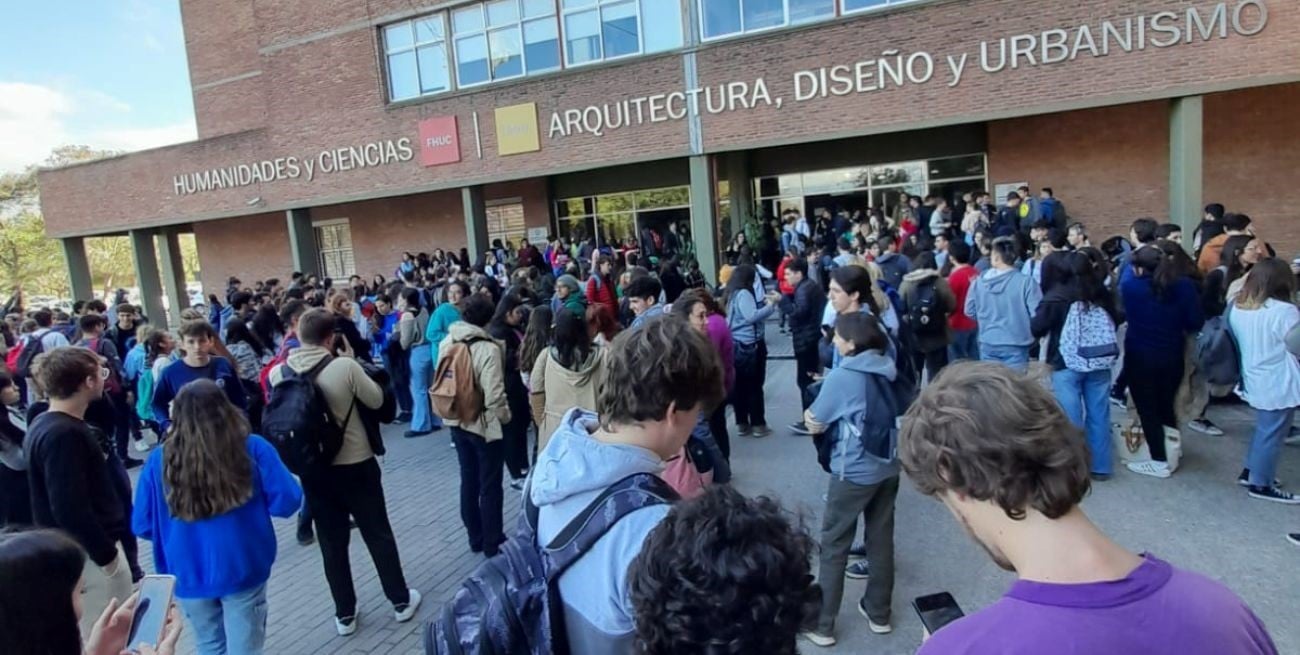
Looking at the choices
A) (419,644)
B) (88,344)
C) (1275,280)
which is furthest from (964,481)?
(88,344)

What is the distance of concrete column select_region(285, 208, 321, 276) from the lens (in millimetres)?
20703

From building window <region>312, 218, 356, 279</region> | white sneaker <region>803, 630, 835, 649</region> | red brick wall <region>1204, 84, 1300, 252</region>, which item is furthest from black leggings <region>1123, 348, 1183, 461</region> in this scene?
building window <region>312, 218, 356, 279</region>

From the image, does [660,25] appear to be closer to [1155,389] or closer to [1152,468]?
[1155,389]

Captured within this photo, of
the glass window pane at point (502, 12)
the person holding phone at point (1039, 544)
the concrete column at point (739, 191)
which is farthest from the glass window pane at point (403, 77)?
the person holding phone at point (1039, 544)

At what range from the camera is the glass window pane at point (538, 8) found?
16.8m

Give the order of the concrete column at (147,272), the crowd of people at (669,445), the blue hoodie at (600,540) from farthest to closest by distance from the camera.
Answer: the concrete column at (147,272), the blue hoodie at (600,540), the crowd of people at (669,445)

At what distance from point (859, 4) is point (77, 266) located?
83.6ft

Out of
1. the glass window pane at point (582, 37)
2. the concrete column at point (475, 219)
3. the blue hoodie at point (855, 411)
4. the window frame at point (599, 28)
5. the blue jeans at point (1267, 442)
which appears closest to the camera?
the blue hoodie at point (855, 411)

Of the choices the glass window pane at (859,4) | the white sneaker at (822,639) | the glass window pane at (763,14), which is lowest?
the white sneaker at (822,639)

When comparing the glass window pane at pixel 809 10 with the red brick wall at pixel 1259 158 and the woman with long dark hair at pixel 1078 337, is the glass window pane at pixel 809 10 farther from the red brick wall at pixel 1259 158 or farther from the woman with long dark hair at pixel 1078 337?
the woman with long dark hair at pixel 1078 337

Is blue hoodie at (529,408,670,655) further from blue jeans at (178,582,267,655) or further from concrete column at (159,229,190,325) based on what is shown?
concrete column at (159,229,190,325)

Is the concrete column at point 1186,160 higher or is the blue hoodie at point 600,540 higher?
the concrete column at point 1186,160

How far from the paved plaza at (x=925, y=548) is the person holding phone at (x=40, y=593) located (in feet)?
7.98

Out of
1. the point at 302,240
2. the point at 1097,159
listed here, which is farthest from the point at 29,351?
the point at 1097,159
